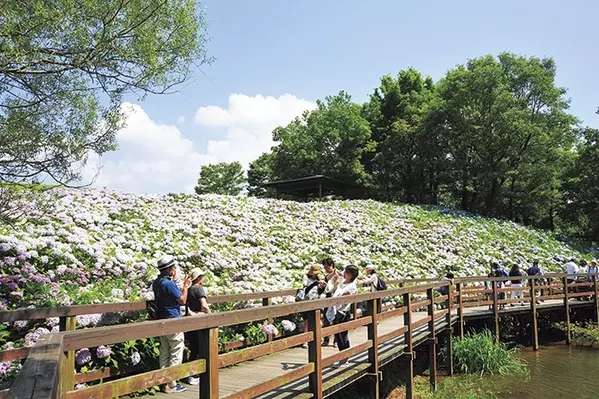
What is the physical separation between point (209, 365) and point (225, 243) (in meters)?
10.4

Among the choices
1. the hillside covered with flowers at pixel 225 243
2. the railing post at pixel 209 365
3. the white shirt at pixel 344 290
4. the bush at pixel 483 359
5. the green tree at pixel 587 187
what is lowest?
the bush at pixel 483 359

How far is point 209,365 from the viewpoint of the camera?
368cm

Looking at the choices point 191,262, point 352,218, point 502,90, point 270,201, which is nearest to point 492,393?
point 191,262

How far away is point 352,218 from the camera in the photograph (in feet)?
72.1

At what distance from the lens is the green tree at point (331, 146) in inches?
1645

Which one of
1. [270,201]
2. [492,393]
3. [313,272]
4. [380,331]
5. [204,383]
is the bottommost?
[492,393]

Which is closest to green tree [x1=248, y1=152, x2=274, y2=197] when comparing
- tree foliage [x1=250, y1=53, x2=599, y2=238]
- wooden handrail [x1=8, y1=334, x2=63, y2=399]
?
tree foliage [x1=250, y1=53, x2=599, y2=238]

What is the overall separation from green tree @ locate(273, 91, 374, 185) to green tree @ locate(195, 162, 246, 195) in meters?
14.1

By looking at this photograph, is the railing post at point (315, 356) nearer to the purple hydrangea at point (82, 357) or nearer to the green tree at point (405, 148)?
the purple hydrangea at point (82, 357)

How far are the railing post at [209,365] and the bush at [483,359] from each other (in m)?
8.28

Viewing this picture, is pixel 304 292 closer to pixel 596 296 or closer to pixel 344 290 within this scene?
pixel 344 290

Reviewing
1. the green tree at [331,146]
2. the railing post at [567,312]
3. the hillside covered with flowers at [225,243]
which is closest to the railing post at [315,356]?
the hillside covered with flowers at [225,243]

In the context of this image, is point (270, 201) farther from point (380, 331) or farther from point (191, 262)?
point (380, 331)

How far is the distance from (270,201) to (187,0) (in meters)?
16.1
